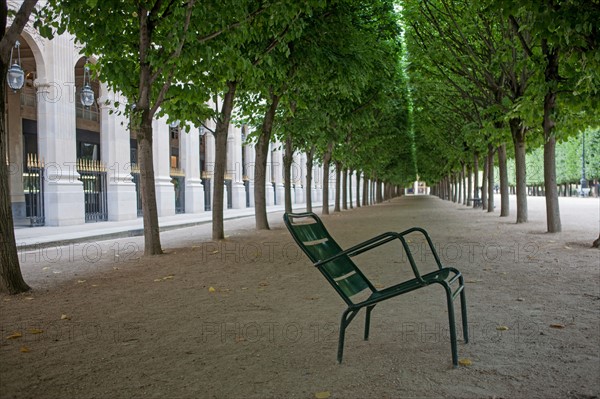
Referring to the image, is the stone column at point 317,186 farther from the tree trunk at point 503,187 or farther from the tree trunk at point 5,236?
the tree trunk at point 5,236

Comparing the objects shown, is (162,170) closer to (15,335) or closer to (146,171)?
A: (146,171)

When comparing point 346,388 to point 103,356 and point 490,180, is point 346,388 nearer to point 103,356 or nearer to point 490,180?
point 103,356

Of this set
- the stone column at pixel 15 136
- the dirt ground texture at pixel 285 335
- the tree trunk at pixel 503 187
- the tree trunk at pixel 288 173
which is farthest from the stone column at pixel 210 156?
the dirt ground texture at pixel 285 335

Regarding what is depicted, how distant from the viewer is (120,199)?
76.1ft

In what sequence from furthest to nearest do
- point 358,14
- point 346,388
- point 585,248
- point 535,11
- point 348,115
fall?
point 348,115, point 358,14, point 585,248, point 535,11, point 346,388

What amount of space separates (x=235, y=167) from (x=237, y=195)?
6.99 feet

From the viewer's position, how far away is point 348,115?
19391 millimetres

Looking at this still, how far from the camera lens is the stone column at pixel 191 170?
3039 cm

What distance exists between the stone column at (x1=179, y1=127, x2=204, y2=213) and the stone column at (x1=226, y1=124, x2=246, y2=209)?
5.84m

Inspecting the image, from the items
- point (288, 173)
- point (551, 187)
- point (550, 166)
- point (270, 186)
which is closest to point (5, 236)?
point (551, 187)

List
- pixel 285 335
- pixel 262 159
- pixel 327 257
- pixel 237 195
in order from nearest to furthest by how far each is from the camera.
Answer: pixel 327 257
pixel 285 335
pixel 262 159
pixel 237 195

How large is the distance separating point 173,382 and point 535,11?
8265mm

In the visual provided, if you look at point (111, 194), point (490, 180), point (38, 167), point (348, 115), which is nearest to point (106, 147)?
point (111, 194)

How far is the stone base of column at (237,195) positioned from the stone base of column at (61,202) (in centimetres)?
1745
